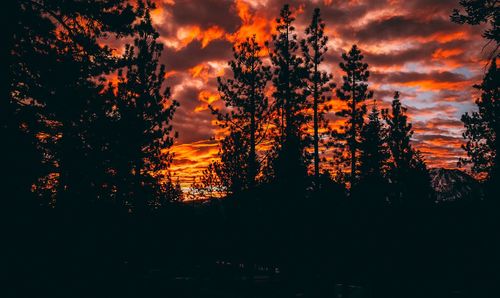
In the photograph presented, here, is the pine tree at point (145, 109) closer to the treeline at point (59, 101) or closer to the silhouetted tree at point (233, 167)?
the silhouetted tree at point (233, 167)

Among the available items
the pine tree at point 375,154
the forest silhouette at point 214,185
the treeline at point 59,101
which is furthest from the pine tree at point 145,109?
the pine tree at point 375,154

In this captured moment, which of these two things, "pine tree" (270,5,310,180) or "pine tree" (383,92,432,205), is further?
"pine tree" (383,92,432,205)

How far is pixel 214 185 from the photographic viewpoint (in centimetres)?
2953

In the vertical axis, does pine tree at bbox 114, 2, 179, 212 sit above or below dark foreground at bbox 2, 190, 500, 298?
above

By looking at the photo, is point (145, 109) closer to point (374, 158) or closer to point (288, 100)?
point (288, 100)

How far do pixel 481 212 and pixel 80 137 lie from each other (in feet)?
68.1

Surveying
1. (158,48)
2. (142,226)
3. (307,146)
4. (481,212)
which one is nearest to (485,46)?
(481,212)

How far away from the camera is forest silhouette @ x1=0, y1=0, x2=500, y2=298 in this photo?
820 cm

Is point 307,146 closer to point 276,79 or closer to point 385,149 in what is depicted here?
point 276,79

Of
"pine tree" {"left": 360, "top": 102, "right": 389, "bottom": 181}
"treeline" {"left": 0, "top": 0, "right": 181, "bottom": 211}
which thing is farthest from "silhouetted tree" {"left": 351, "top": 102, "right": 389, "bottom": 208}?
"treeline" {"left": 0, "top": 0, "right": 181, "bottom": 211}

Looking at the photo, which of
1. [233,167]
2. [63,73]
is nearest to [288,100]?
[233,167]

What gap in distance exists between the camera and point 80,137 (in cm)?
929

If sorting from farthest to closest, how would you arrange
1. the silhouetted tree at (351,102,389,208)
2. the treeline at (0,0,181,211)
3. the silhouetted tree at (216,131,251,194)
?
1. the silhouetted tree at (351,102,389,208)
2. the silhouetted tree at (216,131,251,194)
3. the treeline at (0,0,181,211)

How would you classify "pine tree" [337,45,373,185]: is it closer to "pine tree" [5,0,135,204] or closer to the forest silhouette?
the forest silhouette
